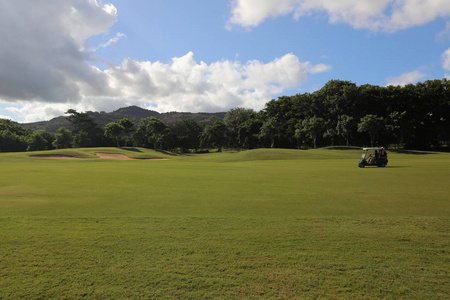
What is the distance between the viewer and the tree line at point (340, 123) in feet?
216

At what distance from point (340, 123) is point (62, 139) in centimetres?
9086

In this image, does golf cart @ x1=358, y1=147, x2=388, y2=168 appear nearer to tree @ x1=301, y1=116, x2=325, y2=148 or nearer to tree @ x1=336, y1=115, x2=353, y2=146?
tree @ x1=336, y1=115, x2=353, y2=146

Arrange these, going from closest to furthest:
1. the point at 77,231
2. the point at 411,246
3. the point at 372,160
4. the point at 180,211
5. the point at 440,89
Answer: the point at 411,246 < the point at 77,231 < the point at 180,211 < the point at 372,160 < the point at 440,89

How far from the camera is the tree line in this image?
216 feet

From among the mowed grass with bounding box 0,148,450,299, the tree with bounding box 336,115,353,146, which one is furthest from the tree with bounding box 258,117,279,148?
the mowed grass with bounding box 0,148,450,299

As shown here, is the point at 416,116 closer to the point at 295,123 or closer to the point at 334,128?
the point at 334,128

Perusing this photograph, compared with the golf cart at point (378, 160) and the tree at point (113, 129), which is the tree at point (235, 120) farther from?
the golf cart at point (378, 160)

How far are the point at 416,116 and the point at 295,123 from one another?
31.0 m

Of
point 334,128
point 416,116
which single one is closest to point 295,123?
point 334,128

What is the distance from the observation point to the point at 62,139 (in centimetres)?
9281

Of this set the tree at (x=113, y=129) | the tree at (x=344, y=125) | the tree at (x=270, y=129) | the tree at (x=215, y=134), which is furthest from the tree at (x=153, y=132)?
the tree at (x=344, y=125)

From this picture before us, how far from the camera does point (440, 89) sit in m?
67.9

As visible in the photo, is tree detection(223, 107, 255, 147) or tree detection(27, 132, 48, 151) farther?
tree detection(223, 107, 255, 147)

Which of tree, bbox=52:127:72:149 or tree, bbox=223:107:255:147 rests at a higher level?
tree, bbox=223:107:255:147
